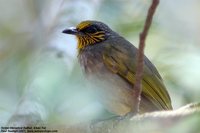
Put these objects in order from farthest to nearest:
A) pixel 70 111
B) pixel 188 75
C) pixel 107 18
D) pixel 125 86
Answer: pixel 107 18, pixel 70 111, pixel 125 86, pixel 188 75

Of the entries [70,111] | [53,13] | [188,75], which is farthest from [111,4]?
[188,75]

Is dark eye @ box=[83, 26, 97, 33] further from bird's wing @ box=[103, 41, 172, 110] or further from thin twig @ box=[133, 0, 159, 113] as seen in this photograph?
thin twig @ box=[133, 0, 159, 113]

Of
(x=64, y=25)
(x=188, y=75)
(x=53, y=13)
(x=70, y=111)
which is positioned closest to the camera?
(x=188, y=75)

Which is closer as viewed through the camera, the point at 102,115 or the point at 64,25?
the point at 102,115

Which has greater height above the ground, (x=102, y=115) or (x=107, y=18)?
(x=107, y=18)

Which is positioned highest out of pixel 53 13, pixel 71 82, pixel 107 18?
pixel 53 13

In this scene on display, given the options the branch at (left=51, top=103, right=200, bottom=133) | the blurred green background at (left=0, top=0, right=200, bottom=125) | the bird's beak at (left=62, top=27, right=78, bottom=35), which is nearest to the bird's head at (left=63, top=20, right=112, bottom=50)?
the bird's beak at (left=62, top=27, right=78, bottom=35)

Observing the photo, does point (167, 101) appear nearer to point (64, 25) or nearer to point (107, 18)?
point (64, 25)
